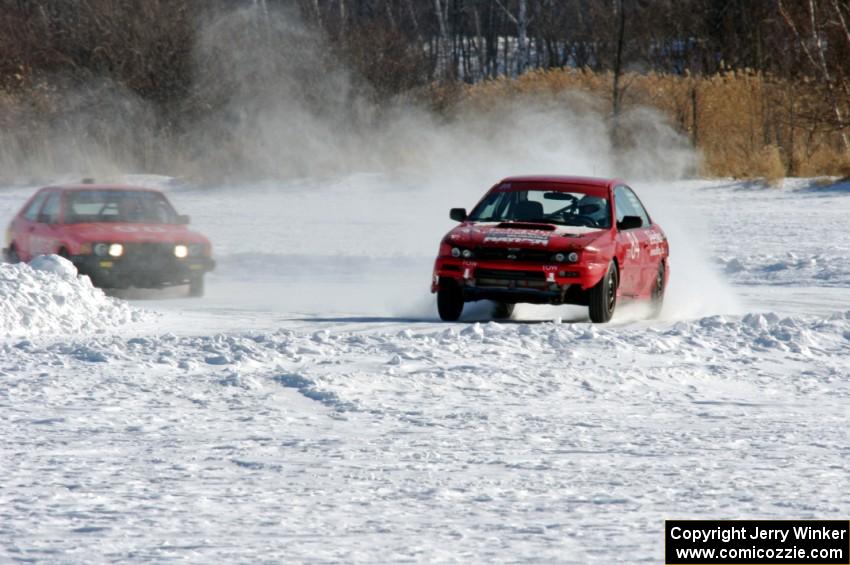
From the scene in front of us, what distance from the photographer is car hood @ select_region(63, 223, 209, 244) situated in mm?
15984

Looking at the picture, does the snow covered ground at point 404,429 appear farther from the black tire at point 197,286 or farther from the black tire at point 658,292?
the black tire at point 197,286

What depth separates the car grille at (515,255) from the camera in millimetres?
12680

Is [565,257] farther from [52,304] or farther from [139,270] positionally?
[139,270]

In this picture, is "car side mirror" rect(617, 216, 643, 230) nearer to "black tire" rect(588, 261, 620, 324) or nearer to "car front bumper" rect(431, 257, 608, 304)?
"black tire" rect(588, 261, 620, 324)

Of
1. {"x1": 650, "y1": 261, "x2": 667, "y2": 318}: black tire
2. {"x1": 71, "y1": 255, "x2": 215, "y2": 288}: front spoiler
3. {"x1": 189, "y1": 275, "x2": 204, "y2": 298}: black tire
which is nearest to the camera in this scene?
{"x1": 650, "y1": 261, "x2": 667, "y2": 318}: black tire

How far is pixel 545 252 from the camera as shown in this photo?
41.7ft

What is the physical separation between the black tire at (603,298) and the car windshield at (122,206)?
19.8 feet

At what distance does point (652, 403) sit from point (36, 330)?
5.12 m

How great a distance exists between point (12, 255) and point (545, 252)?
7.28 metres

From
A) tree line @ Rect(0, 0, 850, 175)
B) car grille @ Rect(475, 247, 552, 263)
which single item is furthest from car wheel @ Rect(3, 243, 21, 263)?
tree line @ Rect(0, 0, 850, 175)

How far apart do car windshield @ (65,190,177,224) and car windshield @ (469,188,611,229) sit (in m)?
4.72

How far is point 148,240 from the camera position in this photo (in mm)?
16141

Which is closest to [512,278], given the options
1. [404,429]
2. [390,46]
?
[404,429]

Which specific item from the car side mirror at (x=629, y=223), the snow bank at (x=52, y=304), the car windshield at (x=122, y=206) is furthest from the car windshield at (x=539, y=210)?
the car windshield at (x=122, y=206)
